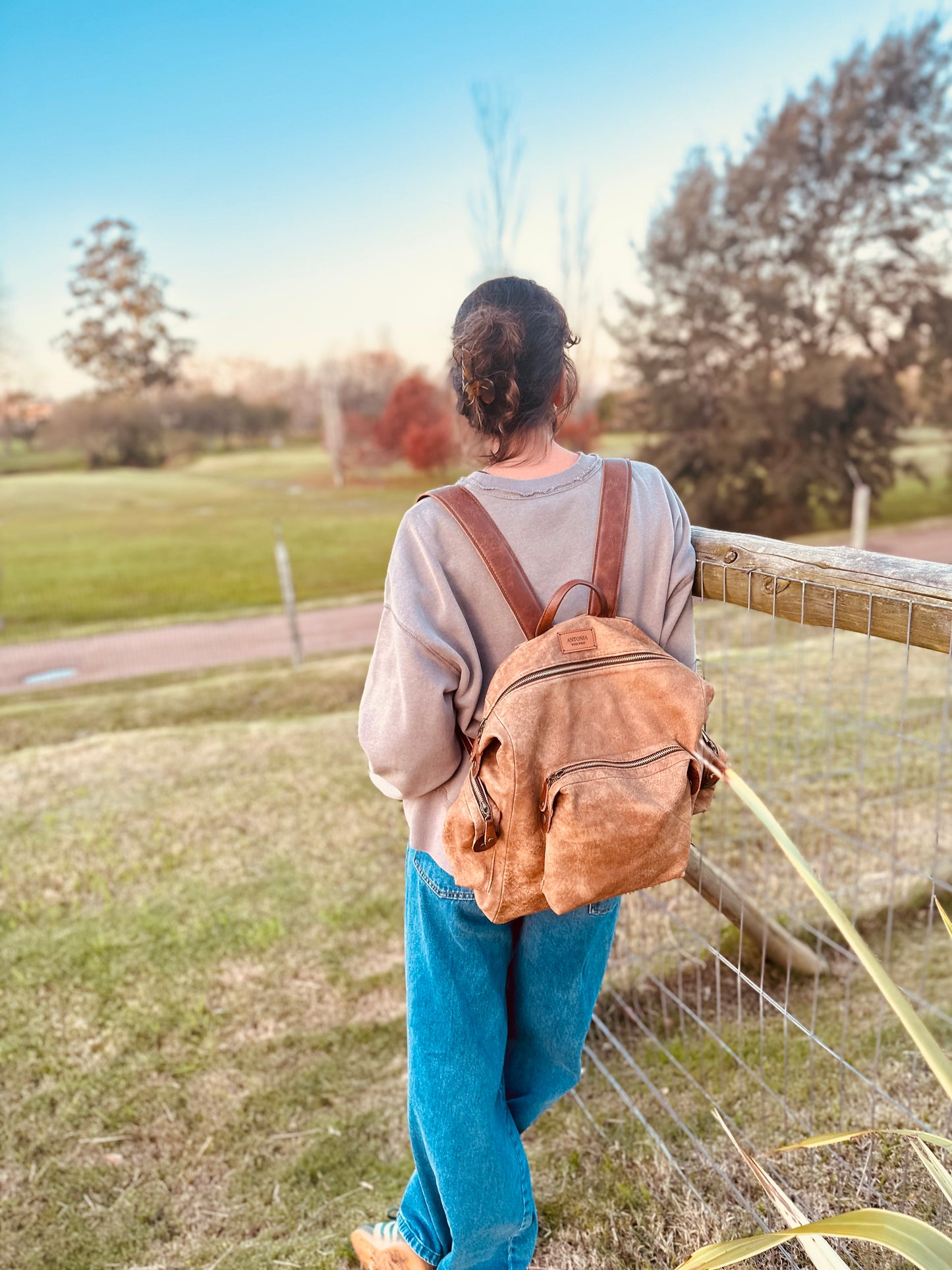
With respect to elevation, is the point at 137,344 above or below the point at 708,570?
above

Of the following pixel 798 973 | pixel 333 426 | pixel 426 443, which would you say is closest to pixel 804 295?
pixel 426 443

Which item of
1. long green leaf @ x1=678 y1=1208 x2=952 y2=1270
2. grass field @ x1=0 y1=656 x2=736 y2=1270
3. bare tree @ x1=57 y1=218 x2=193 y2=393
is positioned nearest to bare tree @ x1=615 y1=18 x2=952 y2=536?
bare tree @ x1=57 y1=218 x2=193 y2=393

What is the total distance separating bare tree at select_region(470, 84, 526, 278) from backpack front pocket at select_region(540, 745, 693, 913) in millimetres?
14476

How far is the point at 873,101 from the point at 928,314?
4.09 meters

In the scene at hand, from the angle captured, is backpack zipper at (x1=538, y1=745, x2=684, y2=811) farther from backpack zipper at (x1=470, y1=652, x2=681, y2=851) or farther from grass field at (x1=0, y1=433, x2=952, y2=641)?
grass field at (x1=0, y1=433, x2=952, y2=641)

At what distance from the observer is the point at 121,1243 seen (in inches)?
65.9

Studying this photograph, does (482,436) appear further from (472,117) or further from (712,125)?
(712,125)

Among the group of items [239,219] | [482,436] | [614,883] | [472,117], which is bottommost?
[614,883]

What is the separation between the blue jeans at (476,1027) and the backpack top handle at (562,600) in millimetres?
368

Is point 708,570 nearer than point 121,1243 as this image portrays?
Yes

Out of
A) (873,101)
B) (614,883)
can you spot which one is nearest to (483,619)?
(614,883)

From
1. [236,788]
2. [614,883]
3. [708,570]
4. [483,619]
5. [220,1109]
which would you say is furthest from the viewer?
[236,788]

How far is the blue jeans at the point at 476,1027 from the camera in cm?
120

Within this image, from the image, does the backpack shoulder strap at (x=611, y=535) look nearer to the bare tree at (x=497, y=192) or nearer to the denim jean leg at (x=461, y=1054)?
the denim jean leg at (x=461, y=1054)
